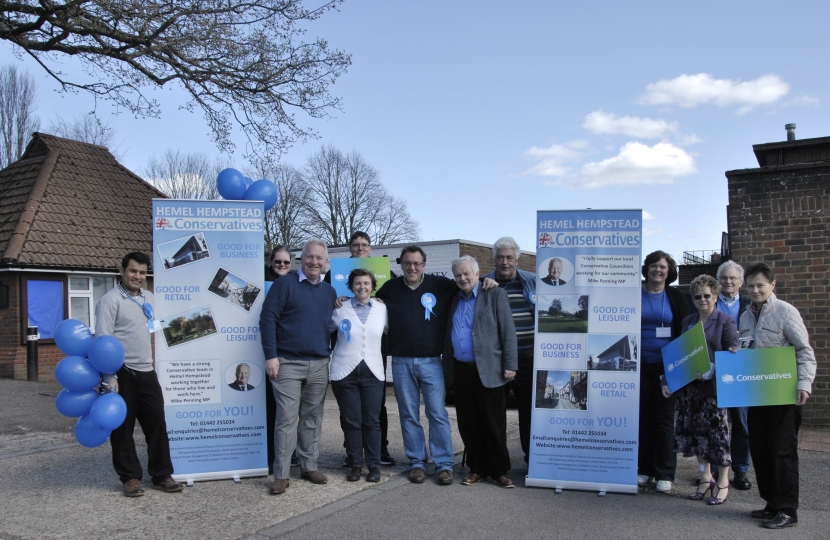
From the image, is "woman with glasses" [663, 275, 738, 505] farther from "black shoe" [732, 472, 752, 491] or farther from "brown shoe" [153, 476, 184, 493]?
"brown shoe" [153, 476, 184, 493]

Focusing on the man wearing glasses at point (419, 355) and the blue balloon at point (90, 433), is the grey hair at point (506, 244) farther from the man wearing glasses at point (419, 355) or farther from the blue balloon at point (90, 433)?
the blue balloon at point (90, 433)

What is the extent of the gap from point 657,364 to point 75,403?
4.56 meters

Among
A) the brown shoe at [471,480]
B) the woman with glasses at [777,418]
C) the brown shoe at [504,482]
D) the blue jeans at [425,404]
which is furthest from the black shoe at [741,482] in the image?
the blue jeans at [425,404]

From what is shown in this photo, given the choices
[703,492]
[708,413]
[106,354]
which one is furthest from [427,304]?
[703,492]

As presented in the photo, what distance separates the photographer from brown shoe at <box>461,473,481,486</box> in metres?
5.47

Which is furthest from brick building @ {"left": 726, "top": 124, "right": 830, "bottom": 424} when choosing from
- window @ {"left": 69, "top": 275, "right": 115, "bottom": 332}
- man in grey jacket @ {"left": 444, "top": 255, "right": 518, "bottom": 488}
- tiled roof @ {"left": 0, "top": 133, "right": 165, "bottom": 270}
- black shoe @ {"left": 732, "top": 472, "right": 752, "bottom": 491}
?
tiled roof @ {"left": 0, "top": 133, "right": 165, "bottom": 270}

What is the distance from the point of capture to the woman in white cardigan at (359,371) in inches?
218

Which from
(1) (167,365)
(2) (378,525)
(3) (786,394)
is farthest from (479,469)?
(1) (167,365)

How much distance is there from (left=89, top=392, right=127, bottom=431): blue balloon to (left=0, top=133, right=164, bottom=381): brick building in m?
11.2

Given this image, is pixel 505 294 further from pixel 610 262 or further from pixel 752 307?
pixel 752 307

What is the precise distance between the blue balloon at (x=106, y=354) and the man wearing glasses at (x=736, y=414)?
15.8 ft

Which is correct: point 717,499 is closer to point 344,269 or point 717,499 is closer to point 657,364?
point 657,364

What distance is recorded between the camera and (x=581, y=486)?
17.6 feet

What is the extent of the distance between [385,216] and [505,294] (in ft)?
128
